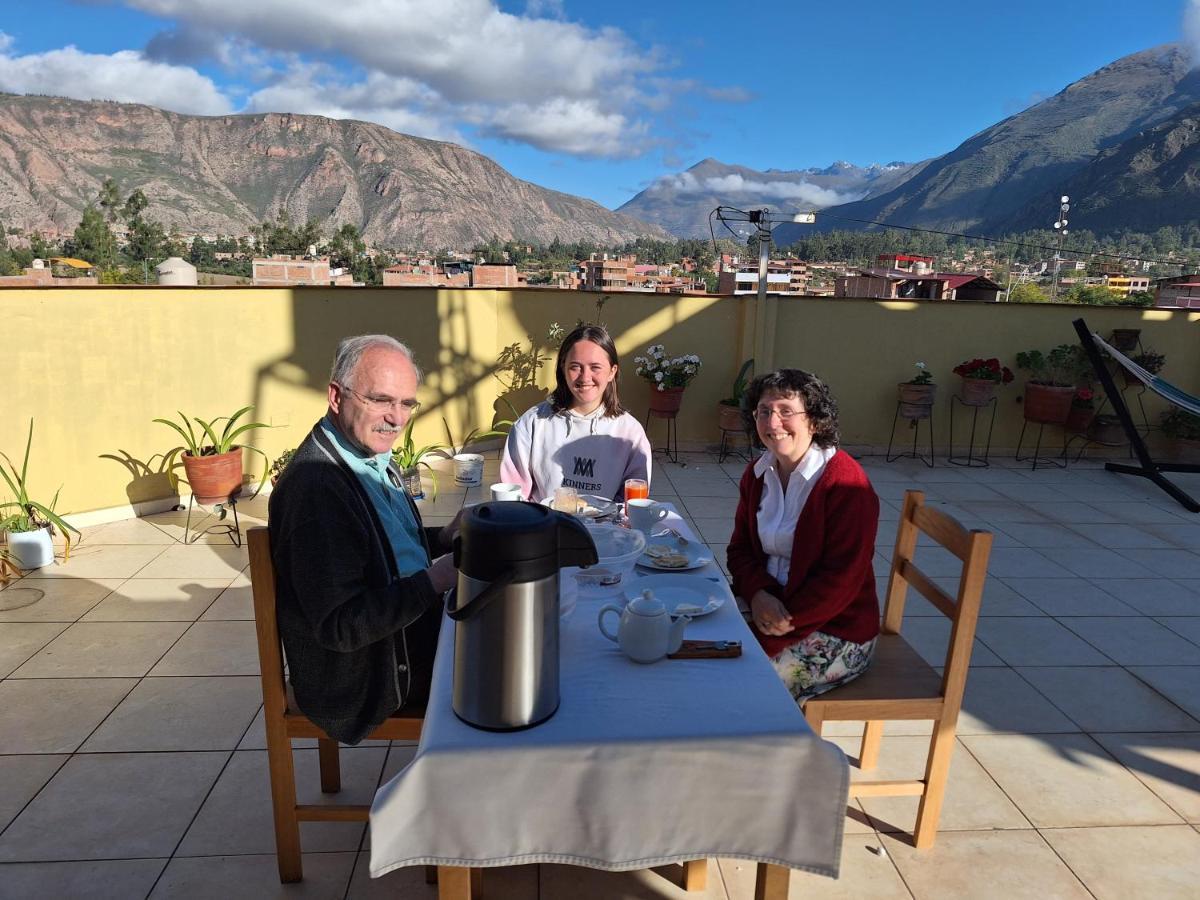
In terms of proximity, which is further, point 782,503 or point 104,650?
point 104,650

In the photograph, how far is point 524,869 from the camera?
1661 mm

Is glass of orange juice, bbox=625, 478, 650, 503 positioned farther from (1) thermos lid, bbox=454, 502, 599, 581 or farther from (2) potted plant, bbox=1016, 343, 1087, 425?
(2) potted plant, bbox=1016, 343, 1087, 425

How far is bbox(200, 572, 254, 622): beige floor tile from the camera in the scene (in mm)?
2832

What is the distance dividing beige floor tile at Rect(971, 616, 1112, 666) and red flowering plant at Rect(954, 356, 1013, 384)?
3006 mm

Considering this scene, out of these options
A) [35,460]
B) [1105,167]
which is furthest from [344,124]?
[35,460]

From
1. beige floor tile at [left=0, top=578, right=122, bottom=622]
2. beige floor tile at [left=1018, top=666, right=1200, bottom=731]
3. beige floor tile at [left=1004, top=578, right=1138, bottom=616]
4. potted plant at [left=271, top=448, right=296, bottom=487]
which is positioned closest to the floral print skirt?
beige floor tile at [left=1018, top=666, right=1200, bottom=731]

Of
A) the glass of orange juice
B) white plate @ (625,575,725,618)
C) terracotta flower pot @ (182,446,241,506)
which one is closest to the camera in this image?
white plate @ (625,575,725,618)

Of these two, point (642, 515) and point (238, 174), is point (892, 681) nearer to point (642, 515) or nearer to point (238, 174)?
point (642, 515)

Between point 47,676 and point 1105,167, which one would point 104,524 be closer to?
point 47,676

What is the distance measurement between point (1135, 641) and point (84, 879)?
11.5 feet

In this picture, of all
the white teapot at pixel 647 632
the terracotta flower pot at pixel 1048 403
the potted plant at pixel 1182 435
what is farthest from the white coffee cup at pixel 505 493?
the potted plant at pixel 1182 435

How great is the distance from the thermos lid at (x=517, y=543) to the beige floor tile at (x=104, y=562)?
9.88 ft

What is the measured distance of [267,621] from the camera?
1.40 meters

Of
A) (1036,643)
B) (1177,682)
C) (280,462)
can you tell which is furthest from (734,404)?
(1177,682)
